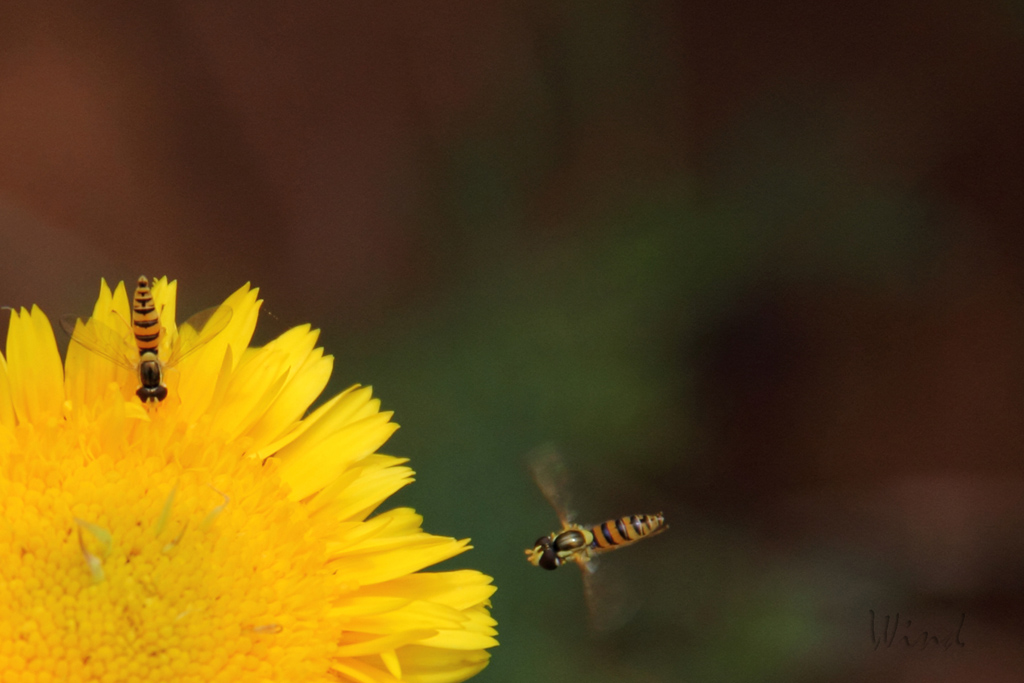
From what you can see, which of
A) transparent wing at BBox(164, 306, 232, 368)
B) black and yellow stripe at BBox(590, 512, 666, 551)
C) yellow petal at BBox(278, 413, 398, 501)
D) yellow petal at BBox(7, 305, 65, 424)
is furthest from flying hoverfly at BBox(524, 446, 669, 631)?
yellow petal at BBox(7, 305, 65, 424)

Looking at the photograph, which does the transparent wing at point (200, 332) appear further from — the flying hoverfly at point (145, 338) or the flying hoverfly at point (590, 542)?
the flying hoverfly at point (590, 542)

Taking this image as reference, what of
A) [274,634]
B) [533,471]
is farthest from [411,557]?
[533,471]

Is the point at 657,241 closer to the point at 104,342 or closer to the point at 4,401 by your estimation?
the point at 104,342

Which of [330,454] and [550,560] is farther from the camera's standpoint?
[550,560]

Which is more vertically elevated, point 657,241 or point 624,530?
point 657,241

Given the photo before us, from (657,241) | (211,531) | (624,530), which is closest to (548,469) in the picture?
(624,530)

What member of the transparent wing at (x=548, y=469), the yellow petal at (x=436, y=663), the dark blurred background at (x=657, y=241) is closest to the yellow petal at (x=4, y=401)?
the yellow petal at (x=436, y=663)
